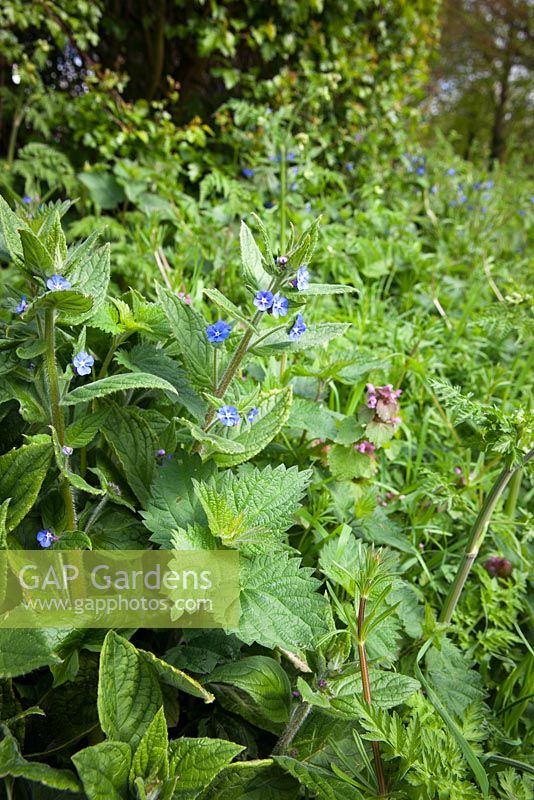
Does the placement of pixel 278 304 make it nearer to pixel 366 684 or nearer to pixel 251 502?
pixel 251 502

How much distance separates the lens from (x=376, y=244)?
3.08 m

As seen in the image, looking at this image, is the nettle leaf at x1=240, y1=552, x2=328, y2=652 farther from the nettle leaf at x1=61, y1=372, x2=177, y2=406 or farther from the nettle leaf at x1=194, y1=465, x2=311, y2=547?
the nettle leaf at x1=61, y1=372, x2=177, y2=406

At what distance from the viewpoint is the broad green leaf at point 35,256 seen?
3.37 feet

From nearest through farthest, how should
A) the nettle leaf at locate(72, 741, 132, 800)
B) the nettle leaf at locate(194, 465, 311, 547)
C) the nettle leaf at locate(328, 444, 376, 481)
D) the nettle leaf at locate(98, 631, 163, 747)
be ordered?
1. the nettle leaf at locate(72, 741, 132, 800)
2. the nettle leaf at locate(98, 631, 163, 747)
3. the nettle leaf at locate(194, 465, 311, 547)
4. the nettle leaf at locate(328, 444, 376, 481)

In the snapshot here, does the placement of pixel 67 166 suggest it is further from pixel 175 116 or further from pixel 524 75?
pixel 524 75

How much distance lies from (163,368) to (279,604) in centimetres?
55

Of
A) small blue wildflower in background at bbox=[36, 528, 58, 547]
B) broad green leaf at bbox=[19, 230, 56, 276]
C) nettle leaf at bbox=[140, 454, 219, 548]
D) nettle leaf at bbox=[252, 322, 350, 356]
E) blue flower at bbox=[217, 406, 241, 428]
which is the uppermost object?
broad green leaf at bbox=[19, 230, 56, 276]

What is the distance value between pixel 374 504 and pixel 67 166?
2403mm

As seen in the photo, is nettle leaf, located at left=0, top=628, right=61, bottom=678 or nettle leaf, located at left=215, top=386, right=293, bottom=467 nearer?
nettle leaf, located at left=0, top=628, right=61, bottom=678

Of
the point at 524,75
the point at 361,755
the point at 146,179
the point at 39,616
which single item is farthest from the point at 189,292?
the point at 524,75

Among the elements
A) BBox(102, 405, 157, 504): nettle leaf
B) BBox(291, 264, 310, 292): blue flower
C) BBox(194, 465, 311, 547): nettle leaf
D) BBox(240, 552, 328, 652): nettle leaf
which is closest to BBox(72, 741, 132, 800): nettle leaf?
BBox(240, 552, 328, 652): nettle leaf

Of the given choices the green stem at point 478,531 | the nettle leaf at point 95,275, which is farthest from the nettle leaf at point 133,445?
the green stem at point 478,531

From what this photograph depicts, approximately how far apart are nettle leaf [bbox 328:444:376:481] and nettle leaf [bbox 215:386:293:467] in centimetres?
38

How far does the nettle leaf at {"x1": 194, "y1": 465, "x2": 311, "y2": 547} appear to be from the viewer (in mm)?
1177
